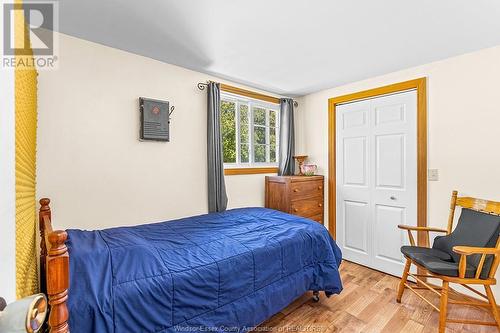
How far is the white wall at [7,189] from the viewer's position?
77cm

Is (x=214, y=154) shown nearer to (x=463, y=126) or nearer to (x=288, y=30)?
(x=288, y=30)

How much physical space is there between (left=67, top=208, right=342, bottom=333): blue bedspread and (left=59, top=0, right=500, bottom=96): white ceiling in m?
1.64

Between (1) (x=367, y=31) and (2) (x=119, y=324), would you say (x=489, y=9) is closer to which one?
(1) (x=367, y=31)

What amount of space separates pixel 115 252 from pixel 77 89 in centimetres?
146

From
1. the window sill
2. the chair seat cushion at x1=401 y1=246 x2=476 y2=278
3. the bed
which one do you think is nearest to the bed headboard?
the bed

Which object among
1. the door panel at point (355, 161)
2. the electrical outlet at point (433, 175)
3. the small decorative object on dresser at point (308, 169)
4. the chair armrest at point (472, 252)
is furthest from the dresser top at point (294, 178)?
the chair armrest at point (472, 252)

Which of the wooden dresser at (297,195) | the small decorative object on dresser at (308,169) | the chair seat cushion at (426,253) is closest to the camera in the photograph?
the chair seat cushion at (426,253)

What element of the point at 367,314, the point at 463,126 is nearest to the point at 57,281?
the point at 367,314

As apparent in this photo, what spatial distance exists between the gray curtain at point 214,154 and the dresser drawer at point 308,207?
37.5 inches

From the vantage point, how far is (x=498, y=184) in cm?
208

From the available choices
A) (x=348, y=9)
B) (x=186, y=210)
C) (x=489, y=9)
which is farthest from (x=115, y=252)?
(x=489, y=9)

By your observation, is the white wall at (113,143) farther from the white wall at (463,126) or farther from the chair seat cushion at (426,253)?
the white wall at (463,126)

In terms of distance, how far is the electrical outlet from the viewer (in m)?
2.44

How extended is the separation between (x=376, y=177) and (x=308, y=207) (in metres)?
0.93
